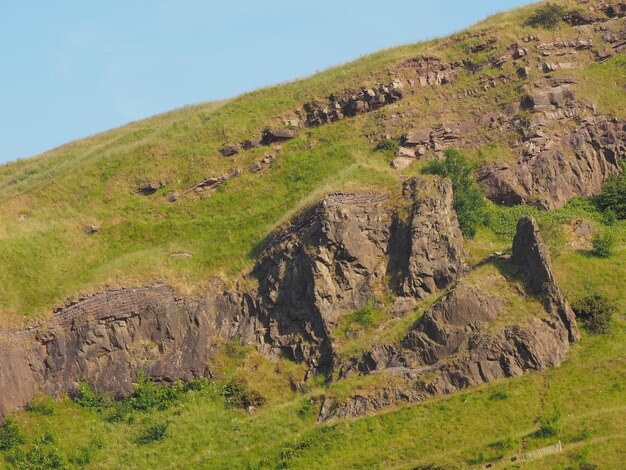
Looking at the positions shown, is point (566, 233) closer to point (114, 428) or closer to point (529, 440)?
point (529, 440)

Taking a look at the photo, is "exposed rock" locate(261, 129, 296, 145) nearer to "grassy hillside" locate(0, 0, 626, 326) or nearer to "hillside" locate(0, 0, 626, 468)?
"hillside" locate(0, 0, 626, 468)

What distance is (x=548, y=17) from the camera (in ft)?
243

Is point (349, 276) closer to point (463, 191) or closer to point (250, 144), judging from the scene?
point (463, 191)

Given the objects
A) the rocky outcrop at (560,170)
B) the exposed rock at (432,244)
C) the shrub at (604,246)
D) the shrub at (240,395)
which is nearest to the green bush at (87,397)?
the shrub at (240,395)

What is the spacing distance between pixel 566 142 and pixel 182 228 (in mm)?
26619

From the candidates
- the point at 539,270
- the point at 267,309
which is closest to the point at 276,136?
the point at 267,309

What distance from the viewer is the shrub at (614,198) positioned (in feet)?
203

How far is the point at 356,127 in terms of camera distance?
68.9 metres

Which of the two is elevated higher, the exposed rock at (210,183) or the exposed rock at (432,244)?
the exposed rock at (210,183)

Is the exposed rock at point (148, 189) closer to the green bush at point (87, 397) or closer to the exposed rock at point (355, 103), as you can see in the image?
A: the exposed rock at point (355, 103)

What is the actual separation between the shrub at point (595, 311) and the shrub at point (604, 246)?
4969 mm

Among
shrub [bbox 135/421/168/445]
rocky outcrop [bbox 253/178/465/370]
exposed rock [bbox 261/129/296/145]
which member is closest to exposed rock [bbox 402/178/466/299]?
rocky outcrop [bbox 253/178/465/370]

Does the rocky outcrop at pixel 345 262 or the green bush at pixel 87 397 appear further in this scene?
the rocky outcrop at pixel 345 262

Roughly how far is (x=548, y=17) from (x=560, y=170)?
16047 mm
